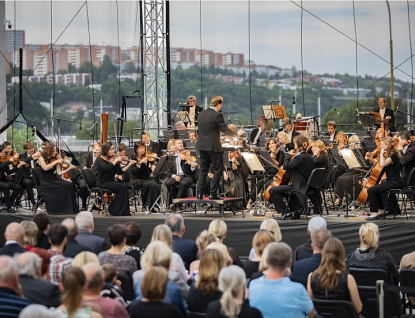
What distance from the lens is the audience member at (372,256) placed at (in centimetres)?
618

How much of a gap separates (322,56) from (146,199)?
17.3 m

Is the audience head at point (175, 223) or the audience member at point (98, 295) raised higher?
the audience head at point (175, 223)

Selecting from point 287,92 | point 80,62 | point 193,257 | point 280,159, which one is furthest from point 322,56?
point 193,257

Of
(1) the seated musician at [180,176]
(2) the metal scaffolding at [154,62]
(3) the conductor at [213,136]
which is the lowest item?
(1) the seated musician at [180,176]

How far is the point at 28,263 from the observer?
4.83m

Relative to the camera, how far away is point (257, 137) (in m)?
13.4

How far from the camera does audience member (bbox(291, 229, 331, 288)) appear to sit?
5.72m

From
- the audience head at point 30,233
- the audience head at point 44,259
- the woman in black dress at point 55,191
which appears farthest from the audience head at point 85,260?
the woman in black dress at point 55,191

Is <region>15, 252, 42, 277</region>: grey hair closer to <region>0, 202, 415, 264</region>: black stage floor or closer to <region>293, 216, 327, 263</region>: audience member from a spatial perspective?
<region>293, 216, 327, 263</region>: audience member

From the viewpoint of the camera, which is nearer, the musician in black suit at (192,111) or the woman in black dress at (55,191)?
the woman in black dress at (55,191)

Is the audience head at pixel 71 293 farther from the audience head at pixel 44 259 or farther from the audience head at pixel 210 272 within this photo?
the audience head at pixel 44 259

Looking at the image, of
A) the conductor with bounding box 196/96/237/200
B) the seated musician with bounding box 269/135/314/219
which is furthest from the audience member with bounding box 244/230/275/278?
the conductor with bounding box 196/96/237/200

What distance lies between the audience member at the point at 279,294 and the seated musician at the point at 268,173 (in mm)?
5967

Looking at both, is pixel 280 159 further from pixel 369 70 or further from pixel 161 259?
pixel 369 70
